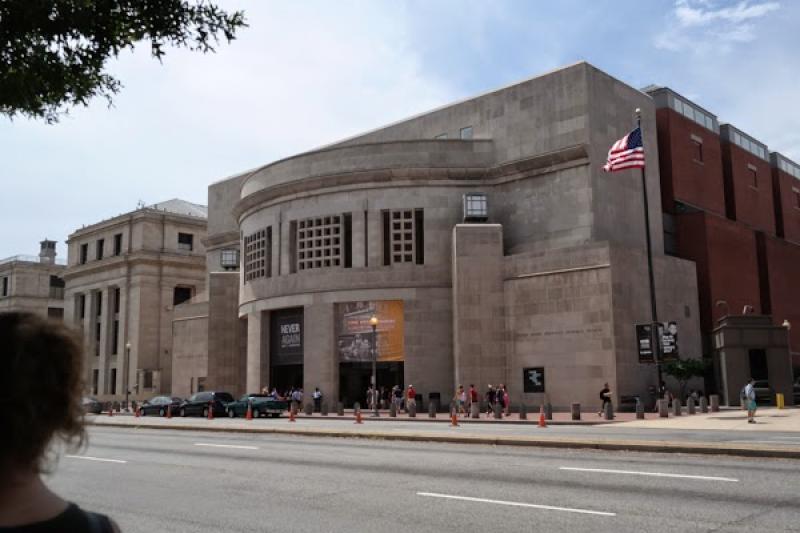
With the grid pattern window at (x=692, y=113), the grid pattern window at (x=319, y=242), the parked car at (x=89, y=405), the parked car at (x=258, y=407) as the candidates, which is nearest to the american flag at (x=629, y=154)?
the grid pattern window at (x=319, y=242)

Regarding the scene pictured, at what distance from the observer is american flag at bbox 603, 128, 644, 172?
34594 millimetres

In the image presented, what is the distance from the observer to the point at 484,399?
4097 cm

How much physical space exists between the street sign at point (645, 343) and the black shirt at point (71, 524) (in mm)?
33392

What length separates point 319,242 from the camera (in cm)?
4878

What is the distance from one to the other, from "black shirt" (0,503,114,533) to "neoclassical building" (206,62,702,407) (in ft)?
122

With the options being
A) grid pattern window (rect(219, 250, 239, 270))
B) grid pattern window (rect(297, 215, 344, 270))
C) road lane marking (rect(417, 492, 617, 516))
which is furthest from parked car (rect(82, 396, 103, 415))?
grid pattern window (rect(219, 250, 239, 270))

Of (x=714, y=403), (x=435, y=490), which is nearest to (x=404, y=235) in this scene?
(x=714, y=403)

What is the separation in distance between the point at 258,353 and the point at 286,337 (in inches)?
97.6

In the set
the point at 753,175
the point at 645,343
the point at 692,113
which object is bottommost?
the point at 645,343

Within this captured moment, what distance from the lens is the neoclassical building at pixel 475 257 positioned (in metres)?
39.4

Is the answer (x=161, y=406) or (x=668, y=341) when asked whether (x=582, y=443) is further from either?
(x=161, y=406)

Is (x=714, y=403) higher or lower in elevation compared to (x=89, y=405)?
lower

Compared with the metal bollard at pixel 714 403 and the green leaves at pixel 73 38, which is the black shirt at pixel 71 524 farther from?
the metal bollard at pixel 714 403

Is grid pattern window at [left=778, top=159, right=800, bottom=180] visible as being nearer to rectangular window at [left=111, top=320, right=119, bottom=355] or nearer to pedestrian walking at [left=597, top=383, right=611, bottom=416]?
pedestrian walking at [left=597, top=383, right=611, bottom=416]
